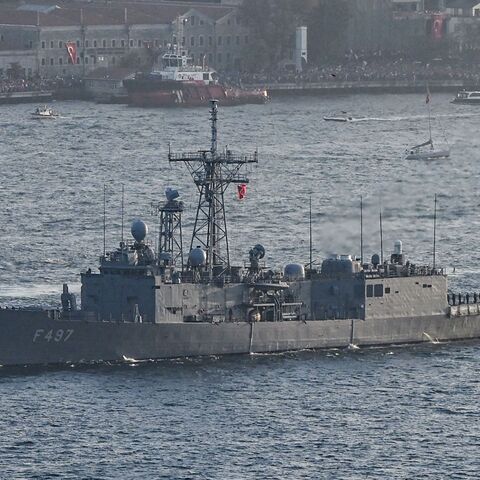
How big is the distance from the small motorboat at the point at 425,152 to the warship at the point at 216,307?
62.4m

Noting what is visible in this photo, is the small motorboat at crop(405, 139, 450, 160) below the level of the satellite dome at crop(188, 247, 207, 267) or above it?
above

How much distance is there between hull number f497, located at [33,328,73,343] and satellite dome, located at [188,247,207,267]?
612 centimetres

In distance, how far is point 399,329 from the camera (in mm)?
108625

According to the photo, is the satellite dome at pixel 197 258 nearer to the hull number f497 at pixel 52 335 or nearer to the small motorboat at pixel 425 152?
the hull number f497 at pixel 52 335

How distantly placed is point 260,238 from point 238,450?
137 ft

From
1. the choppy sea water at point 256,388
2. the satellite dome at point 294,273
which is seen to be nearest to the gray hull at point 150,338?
the choppy sea water at point 256,388

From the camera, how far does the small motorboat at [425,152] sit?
568 feet

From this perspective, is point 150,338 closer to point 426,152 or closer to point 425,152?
point 425,152

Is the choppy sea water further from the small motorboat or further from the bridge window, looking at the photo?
the small motorboat

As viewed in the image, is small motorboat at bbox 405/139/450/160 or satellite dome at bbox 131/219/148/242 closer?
satellite dome at bbox 131/219/148/242

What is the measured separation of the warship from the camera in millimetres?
102062

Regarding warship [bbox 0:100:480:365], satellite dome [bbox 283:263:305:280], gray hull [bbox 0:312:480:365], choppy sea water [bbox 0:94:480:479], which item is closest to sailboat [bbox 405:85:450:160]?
choppy sea water [bbox 0:94:480:479]

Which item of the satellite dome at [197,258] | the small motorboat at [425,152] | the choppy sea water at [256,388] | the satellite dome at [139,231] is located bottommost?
the choppy sea water at [256,388]

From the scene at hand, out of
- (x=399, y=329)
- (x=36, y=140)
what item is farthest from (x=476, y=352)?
(x=36, y=140)
